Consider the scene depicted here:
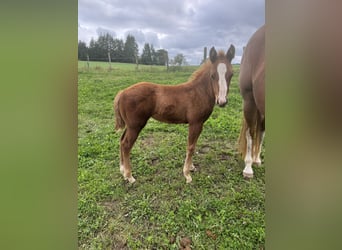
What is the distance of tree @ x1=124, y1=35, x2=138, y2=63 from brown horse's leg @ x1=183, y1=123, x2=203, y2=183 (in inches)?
14.8

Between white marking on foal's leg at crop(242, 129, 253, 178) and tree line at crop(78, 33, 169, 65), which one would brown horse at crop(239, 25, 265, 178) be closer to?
white marking on foal's leg at crop(242, 129, 253, 178)

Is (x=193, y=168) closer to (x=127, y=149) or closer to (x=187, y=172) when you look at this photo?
(x=187, y=172)

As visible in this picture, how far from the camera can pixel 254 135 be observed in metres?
1.02

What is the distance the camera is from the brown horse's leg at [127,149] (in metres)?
1.00

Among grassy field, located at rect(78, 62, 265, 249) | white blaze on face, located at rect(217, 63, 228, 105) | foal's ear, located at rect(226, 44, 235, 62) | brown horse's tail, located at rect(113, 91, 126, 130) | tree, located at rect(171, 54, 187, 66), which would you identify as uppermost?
foal's ear, located at rect(226, 44, 235, 62)

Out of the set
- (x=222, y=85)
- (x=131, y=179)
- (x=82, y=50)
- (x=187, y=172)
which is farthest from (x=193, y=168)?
(x=82, y=50)

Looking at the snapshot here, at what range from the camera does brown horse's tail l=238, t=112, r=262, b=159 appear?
1.01 metres

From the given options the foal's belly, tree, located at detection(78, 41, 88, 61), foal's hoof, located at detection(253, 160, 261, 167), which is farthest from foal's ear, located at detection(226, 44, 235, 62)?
tree, located at detection(78, 41, 88, 61)

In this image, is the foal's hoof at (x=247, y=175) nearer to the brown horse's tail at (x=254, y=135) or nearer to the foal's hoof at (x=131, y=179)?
the brown horse's tail at (x=254, y=135)

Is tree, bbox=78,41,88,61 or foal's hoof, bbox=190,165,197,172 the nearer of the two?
tree, bbox=78,41,88,61

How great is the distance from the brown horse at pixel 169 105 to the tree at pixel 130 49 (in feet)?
0.36
